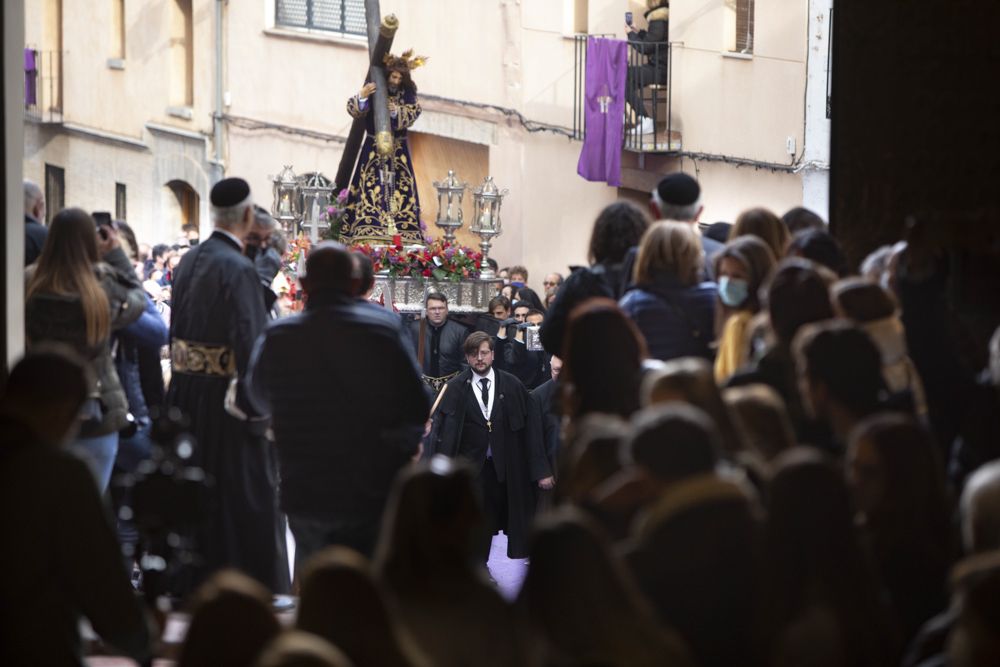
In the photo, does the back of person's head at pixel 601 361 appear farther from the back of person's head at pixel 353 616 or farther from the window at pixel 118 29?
the window at pixel 118 29

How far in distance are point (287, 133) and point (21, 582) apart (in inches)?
698

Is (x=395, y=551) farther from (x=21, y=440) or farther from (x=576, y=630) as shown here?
(x=21, y=440)

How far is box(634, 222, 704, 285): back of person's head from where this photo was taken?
5766mm

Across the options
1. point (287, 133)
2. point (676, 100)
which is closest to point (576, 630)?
point (676, 100)

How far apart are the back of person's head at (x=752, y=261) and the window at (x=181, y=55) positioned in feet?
60.6

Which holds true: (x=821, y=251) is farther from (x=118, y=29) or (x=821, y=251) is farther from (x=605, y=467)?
(x=118, y=29)

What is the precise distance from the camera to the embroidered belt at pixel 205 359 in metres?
6.91

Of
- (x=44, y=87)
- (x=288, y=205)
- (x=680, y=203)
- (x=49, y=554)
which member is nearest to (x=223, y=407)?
(x=680, y=203)

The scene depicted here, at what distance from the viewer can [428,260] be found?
35.9 ft

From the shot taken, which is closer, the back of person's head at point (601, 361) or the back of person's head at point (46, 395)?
the back of person's head at point (46, 395)

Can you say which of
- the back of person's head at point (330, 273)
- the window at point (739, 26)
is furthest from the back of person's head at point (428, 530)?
the window at point (739, 26)

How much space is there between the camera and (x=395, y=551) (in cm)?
437

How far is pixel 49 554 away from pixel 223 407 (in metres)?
2.43

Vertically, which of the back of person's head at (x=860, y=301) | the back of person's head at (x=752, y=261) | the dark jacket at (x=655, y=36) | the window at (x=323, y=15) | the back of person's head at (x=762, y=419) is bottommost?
the back of person's head at (x=762, y=419)
